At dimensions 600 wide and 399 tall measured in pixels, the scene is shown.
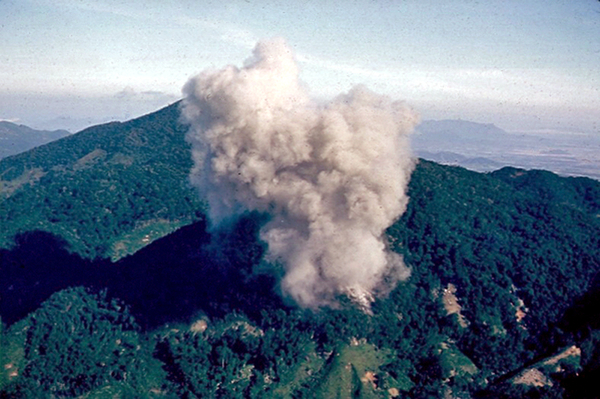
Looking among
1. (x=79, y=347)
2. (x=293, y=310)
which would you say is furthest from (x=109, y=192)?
(x=293, y=310)

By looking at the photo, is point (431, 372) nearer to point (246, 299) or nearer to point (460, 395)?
point (460, 395)

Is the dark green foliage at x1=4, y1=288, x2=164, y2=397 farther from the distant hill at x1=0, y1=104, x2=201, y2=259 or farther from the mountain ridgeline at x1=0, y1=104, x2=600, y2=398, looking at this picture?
the distant hill at x1=0, y1=104, x2=201, y2=259

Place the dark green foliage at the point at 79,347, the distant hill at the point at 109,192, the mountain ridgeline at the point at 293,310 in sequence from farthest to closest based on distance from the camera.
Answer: the distant hill at the point at 109,192 → the dark green foliage at the point at 79,347 → the mountain ridgeline at the point at 293,310

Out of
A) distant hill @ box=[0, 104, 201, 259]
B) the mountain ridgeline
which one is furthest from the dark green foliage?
distant hill @ box=[0, 104, 201, 259]

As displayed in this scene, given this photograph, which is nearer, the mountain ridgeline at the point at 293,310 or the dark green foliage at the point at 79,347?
the mountain ridgeline at the point at 293,310

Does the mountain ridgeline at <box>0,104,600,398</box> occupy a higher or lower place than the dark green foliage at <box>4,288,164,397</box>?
higher

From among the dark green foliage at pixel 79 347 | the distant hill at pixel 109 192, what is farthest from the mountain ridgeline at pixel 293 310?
the distant hill at pixel 109 192

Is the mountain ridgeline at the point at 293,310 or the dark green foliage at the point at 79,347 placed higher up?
the mountain ridgeline at the point at 293,310

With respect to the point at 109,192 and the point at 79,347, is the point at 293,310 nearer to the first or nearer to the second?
the point at 79,347

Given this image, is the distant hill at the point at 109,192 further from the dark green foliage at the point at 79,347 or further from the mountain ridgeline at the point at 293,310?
the dark green foliage at the point at 79,347
